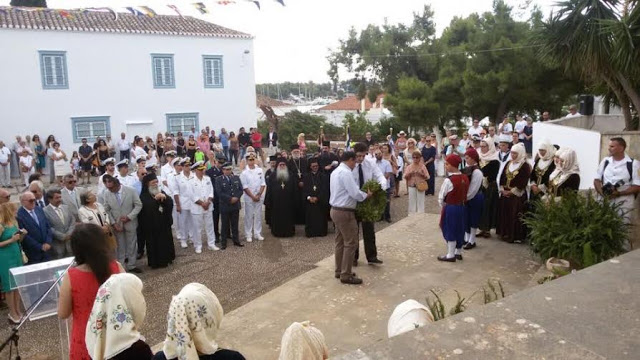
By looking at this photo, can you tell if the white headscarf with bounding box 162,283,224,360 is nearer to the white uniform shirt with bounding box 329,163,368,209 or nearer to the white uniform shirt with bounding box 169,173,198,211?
the white uniform shirt with bounding box 329,163,368,209

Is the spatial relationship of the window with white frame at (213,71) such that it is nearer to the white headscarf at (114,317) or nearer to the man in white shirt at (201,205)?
the man in white shirt at (201,205)

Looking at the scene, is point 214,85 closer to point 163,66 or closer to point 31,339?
point 163,66

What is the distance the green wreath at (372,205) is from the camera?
6941 millimetres

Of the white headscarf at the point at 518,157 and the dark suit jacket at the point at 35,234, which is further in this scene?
the white headscarf at the point at 518,157

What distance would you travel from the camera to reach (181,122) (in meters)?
23.8

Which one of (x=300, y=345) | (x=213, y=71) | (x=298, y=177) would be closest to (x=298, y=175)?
(x=298, y=177)

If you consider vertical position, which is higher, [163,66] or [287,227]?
[163,66]

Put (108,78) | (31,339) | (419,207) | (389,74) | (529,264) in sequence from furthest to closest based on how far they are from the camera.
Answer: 1. (389,74)
2. (108,78)
3. (419,207)
4. (529,264)
5. (31,339)

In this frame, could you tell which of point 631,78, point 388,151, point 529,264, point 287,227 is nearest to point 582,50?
point 631,78

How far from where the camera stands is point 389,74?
30172mm

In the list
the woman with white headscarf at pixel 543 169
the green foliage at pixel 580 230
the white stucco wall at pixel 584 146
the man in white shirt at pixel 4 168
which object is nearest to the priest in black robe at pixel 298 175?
the woman with white headscarf at pixel 543 169

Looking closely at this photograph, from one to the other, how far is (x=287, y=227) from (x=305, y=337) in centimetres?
748

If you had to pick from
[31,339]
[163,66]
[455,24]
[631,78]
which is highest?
[455,24]

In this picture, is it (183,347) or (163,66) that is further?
(163,66)
